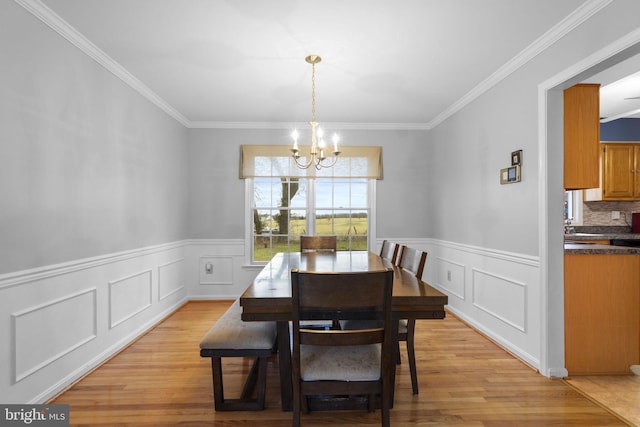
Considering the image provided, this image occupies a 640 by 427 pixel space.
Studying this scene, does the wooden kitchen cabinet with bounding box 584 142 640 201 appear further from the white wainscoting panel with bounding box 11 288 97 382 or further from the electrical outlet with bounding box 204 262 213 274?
the white wainscoting panel with bounding box 11 288 97 382

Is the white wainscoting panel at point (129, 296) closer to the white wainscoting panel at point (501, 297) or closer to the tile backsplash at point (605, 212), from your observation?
the white wainscoting panel at point (501, 297)

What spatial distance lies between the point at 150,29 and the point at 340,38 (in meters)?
1.40

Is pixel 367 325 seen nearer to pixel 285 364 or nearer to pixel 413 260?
pixel 413 260

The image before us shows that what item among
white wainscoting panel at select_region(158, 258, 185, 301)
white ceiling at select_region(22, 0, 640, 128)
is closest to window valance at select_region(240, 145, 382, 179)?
white ceiling at select_region(22, 0, 640, 128)

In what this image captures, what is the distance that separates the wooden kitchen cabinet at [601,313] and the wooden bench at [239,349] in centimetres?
232

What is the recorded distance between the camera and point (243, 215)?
197 inches

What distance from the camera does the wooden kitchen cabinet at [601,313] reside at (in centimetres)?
269

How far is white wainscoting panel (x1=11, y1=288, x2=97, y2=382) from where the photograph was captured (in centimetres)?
209

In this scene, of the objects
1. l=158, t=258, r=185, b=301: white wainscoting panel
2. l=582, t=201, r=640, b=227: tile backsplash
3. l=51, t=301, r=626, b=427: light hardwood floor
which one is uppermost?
l=582, t=201, r=640, b=227: tile backsplash

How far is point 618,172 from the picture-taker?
Answer: 4.81 meters

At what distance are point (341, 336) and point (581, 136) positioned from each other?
2.51m

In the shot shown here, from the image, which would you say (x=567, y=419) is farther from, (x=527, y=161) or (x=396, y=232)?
(x=396, y=232)

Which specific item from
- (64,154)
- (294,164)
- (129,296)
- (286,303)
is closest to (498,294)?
(286,303)

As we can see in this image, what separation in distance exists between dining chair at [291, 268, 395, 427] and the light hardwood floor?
50 centimetres
